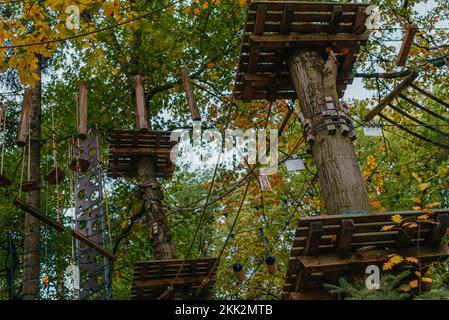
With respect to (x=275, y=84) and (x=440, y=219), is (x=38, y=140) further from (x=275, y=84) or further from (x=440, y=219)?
(x=440, y=219)

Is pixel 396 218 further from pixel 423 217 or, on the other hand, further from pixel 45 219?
pixel 45 219

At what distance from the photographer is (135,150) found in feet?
34.8

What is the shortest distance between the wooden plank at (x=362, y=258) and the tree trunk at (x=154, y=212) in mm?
5067

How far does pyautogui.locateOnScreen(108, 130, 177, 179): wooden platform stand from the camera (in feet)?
34.1

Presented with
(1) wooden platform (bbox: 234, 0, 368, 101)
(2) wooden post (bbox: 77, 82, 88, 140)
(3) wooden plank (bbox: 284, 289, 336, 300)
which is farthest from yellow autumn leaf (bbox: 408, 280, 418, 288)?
(2) wooden post (bbox: 77, 82, 88, 140)

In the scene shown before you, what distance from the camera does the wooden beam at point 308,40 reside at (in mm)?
6203

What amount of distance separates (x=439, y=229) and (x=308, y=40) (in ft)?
8.65

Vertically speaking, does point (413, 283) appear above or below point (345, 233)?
below

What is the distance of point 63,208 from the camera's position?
15.4 meters

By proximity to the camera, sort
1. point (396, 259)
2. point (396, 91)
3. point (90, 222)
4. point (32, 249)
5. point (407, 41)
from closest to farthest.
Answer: point (396, 259), point (407, 41), point (396, 91), point (90, 222), point (32, 249)

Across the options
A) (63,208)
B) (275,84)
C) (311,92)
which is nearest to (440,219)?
(311,92)

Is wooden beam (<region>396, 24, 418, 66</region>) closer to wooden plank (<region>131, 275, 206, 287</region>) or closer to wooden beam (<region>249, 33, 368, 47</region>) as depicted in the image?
wooden beam (<region>249, 33, 368, 47</region>)

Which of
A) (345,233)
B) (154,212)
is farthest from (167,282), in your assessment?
(345,233)

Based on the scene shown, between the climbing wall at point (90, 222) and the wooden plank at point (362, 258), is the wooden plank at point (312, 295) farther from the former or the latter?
the climbing wall at point (90, 222)
